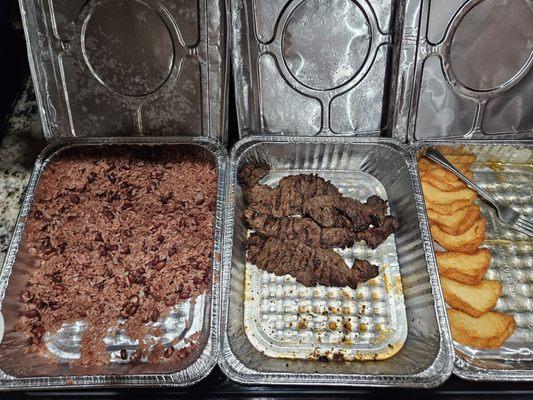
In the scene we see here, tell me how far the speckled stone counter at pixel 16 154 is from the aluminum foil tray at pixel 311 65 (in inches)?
58.9

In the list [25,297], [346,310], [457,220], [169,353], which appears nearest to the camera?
[169,353]

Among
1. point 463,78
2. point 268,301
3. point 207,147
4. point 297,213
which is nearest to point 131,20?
point 207,147

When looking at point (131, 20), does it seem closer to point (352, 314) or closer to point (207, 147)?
point (207, 147)

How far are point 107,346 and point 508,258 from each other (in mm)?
2327

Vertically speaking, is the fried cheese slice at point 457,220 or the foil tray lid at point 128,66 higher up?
the foil tray lid at point 128,66

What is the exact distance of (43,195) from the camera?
2.40m

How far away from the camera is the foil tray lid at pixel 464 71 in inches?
92.4

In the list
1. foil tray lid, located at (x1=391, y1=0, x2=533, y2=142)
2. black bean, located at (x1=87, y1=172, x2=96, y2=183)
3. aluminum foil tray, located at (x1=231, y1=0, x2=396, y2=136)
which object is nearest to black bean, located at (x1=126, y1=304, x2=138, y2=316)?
black bean, located at (x1=87, y1=172, x2=96, y2=183)

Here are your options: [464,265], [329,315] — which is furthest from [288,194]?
[464,265]

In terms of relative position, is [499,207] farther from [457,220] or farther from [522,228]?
[457,220]

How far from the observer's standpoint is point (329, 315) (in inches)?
87.0

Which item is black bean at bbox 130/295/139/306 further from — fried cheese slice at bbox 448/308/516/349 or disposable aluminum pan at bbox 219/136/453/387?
fried cheese slice at bbox 448/308/516/349

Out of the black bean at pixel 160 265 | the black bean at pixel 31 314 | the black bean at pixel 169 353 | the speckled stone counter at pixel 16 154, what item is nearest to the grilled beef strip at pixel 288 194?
the black bean at pixel 160 265

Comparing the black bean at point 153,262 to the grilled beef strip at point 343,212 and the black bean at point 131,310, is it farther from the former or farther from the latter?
the grilled beef strip at point 343,212
